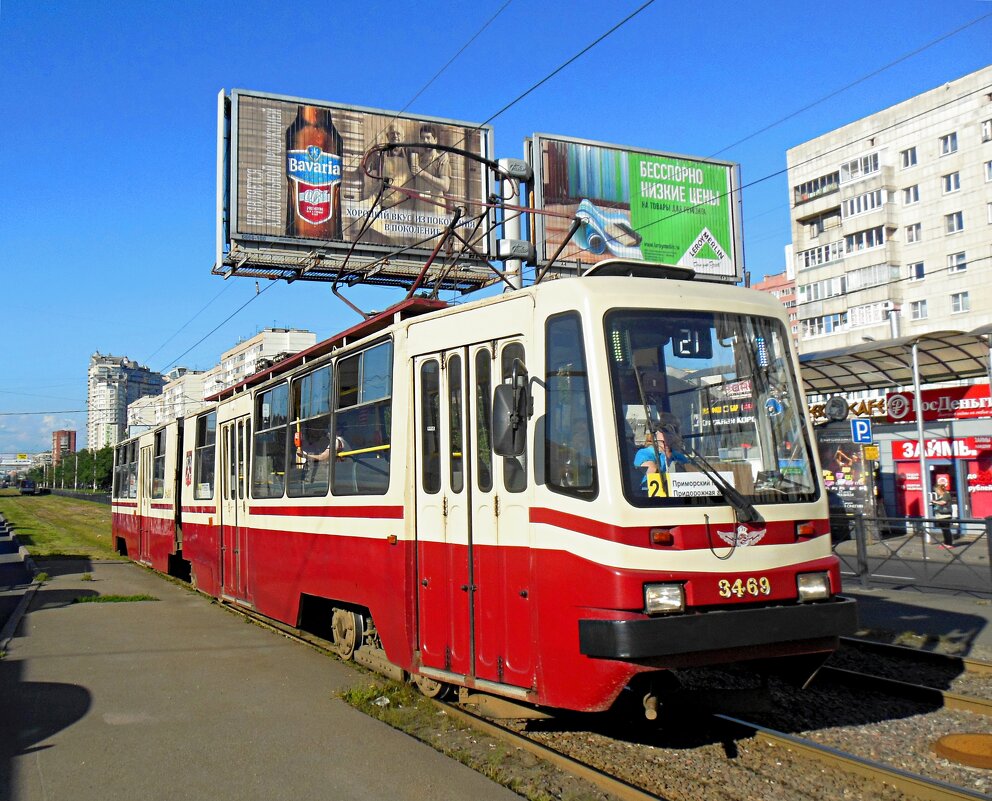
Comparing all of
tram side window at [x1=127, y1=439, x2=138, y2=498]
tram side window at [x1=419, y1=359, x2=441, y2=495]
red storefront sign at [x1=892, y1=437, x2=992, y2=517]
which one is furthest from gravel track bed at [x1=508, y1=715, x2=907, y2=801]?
red storefront sign at [x1=892, y1=437, x2=992, y2=517]

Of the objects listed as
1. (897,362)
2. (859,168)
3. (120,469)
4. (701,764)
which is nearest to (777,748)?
(701,764)

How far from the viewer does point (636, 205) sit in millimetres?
28047

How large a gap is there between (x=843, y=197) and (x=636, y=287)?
2171 inches

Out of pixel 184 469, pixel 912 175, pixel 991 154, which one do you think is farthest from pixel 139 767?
pixel 912 175

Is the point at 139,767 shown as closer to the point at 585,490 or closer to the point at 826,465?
the point at 585,490

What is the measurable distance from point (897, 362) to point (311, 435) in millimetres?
15365

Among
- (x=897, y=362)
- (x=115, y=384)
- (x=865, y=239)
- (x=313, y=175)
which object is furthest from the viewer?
(x=115, y=384)

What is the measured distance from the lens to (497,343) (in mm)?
6695

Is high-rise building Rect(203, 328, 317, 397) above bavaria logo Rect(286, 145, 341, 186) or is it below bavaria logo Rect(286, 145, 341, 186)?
above

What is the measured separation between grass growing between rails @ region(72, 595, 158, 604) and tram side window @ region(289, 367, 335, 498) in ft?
20.7

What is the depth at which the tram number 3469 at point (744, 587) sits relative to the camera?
5801mm

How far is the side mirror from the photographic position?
6.06 m

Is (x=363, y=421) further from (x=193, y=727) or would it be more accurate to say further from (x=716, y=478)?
(x=716, y=478)

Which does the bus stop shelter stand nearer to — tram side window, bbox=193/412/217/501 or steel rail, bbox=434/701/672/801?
tram side window, bbox=193/412/217/501
